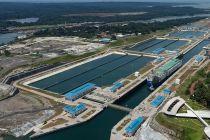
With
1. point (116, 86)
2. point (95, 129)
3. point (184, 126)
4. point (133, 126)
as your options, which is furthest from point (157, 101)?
point (95, 129)

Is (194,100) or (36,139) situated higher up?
(194,100)

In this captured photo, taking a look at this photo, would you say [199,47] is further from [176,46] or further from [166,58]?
[166,58]

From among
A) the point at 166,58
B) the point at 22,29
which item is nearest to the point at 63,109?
the point at 166,58

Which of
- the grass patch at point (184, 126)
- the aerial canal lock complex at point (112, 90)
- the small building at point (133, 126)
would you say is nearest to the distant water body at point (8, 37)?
the aerial canal lock complex at point (112, 90)

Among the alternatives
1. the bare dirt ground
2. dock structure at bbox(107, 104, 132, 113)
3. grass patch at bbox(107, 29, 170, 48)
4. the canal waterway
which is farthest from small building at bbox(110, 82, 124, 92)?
grass patch at bbox(107, 29, 170, 48)

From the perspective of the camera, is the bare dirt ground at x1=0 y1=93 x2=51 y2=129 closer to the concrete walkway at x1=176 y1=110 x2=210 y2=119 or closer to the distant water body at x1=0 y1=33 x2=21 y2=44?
the concrete walkway at x1=176 y1=110 x2=210 y2=119

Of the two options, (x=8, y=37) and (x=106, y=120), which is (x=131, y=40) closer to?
(x=8, y=37)

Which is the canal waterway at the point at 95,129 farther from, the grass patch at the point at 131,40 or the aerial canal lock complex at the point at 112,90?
the grass patch at the point at 131,40

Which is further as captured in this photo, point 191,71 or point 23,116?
point 191,71
